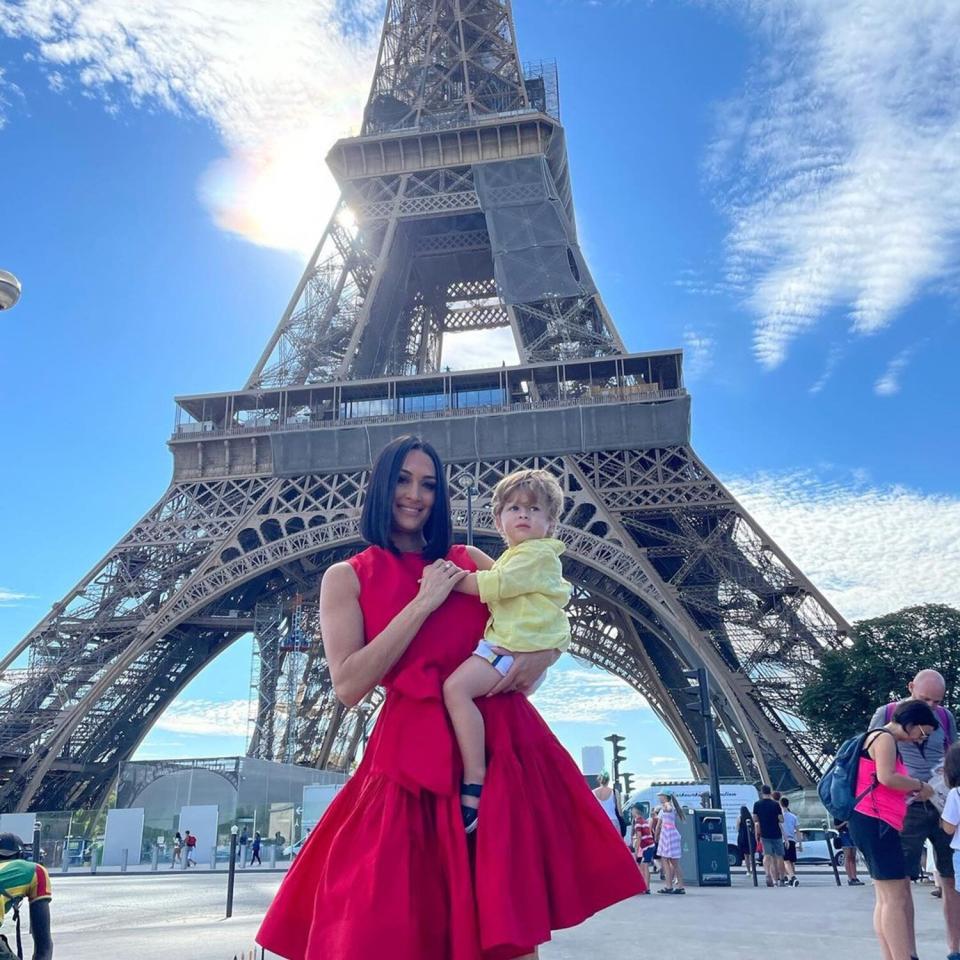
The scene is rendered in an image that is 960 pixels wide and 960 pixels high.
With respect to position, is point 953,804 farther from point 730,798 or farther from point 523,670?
point 730,798

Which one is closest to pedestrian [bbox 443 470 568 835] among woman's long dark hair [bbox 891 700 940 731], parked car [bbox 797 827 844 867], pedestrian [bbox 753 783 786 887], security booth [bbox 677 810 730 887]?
woman's long dark hair [bbox 891 700 940 731]

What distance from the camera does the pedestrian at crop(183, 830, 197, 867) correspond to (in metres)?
24.2

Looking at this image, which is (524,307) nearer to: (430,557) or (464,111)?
(464,111)

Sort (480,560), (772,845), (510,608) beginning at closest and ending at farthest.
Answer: (510,608) < (480,560) < (772,845)

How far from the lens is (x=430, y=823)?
2664 mm

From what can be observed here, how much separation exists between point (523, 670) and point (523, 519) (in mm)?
487

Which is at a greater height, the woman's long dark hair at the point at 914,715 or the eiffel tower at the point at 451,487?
the eiffel tower at the point at 451,487

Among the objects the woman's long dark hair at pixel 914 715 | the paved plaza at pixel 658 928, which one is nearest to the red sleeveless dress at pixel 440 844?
the woman's long dark hair at pixel 914 715

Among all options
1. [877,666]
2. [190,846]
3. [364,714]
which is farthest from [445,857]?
[364,714]

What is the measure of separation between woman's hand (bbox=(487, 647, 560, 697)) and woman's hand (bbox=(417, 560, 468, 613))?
215 millimetres

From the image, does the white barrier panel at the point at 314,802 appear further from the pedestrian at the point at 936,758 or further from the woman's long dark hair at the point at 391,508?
the woman's long dark hair at the point at 391,508

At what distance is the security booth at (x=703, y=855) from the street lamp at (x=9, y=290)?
420 inches

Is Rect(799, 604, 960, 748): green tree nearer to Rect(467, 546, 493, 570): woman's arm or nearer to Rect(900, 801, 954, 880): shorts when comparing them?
Rect(900, 801, 954, 880): shorts

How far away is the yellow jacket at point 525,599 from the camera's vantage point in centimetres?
278
